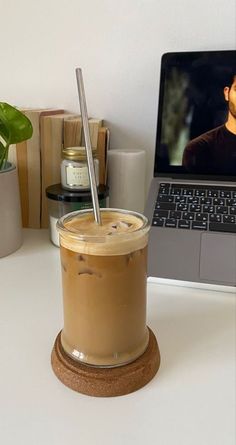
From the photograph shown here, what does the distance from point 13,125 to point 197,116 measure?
0.29 m

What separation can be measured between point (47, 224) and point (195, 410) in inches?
19.8

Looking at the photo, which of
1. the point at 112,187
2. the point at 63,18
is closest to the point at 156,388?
the point at 112,187

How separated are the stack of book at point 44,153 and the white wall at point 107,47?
0.05 m

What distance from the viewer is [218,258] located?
56 cm

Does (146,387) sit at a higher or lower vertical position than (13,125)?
lower

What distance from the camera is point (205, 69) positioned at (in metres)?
0.65

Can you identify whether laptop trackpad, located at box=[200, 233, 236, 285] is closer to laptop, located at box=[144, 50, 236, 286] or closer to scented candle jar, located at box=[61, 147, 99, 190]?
laptop, located at box=[144, 50, 236, 286]

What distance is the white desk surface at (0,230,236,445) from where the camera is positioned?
1.05 feet

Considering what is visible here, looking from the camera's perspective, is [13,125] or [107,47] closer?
[13,125]

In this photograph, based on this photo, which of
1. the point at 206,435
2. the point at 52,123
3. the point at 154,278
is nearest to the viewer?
the point at 206,435

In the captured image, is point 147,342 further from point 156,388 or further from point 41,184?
point 41,184

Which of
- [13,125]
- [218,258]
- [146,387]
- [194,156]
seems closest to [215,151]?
[194,156]

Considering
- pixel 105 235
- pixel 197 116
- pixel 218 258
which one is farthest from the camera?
pixel 197 116

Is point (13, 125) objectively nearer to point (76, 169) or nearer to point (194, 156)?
point (76, 169)
